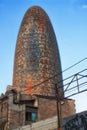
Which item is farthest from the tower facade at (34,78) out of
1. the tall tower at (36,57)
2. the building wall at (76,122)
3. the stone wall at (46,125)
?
the building wall at (76,122)

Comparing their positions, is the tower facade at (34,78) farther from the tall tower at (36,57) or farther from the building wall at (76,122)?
the building wall at (76,122)

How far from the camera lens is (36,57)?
37.5m

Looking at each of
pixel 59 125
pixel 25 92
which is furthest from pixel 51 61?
pixel 59 125

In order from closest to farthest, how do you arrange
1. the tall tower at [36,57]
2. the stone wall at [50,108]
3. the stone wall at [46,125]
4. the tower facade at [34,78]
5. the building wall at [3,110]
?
the stone wall at [46,125]
the building wall at [3,110]
the tower facade at [34,78]
the stone wall at [50,108]
the tall tower at [36,57]

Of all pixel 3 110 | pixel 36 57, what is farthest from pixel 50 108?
pixel 36 57

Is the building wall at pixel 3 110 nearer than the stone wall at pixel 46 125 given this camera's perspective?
No

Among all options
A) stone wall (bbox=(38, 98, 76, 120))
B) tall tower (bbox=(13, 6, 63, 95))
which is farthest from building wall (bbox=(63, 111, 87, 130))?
tall tower (bbox=(13, 6, 63, 95))

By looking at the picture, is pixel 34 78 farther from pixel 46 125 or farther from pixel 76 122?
pixel 76 122

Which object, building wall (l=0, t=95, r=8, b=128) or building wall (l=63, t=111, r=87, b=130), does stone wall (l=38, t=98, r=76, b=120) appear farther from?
building wall (l=63, t=111, r=87, b=130)

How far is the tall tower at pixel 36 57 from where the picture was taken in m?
36.5

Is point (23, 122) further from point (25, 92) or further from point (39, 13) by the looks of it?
point (39, 13)

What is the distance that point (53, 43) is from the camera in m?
40.2

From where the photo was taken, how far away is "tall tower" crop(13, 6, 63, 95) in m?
36.5

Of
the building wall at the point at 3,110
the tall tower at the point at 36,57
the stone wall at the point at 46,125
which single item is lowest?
the stone wall at the point at 46,125
